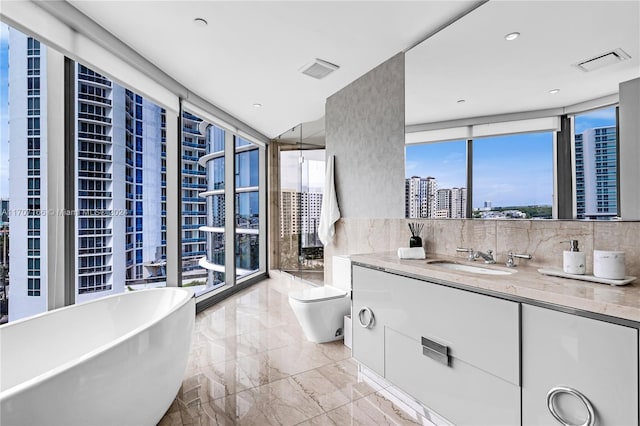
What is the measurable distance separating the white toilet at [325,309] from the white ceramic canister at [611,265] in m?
1.85

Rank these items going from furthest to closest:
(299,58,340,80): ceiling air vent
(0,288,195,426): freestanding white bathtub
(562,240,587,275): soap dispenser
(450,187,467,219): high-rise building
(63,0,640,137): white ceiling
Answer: (299,58,340,80): ceiling air vent → (450,187,467,219): high-rise building → (63,0,640,137): white ceiling → (562,240,587,275): soap dispenser → (0,288,195,426): freestanding white bathtub

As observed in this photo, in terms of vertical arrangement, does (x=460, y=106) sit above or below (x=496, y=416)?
above

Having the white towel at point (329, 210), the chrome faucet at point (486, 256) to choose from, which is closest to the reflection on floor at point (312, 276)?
the white towel at point (329, 210)

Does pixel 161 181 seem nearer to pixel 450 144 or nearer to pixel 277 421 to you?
pixel 277 421

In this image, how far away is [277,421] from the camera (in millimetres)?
1803

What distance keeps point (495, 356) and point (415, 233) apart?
3.71 feet

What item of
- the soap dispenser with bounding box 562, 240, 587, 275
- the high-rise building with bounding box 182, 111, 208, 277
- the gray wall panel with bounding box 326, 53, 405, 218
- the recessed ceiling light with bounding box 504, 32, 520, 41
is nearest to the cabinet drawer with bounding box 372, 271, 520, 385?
the soap dispenser with bounding box 562, 240, 587, 275

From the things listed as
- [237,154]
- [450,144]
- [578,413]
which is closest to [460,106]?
[450,144]

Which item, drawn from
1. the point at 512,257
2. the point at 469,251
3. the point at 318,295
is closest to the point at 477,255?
the point at 469,251

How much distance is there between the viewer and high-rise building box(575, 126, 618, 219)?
56.2 inches

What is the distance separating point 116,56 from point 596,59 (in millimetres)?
2841

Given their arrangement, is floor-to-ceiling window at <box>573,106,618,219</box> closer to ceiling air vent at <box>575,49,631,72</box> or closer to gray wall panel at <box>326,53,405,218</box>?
ceiling air vent at <box>575,49,631,72</box>

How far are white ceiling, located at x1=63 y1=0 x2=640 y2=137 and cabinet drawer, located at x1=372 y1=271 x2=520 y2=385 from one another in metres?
1.05

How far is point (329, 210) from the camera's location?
3.32 m
